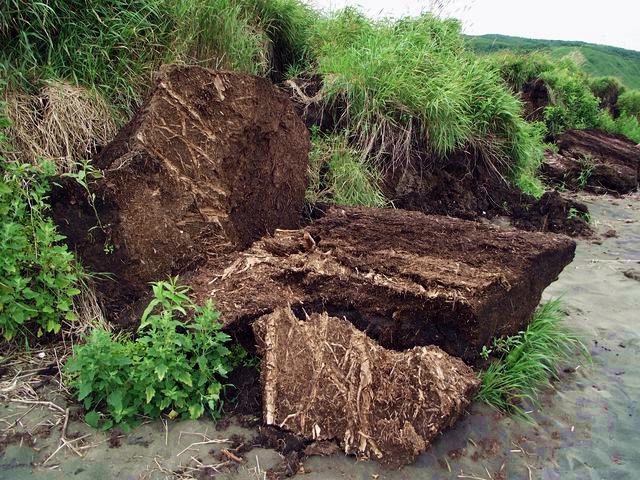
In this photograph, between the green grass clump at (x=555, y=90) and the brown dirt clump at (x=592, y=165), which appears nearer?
the brown dirt clump at (x=592, y=165)

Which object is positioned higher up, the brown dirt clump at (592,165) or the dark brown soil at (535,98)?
the dark brown soil at (535,98)

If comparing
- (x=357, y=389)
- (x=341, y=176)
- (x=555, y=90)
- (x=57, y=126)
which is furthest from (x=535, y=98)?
(x=357, y=389)

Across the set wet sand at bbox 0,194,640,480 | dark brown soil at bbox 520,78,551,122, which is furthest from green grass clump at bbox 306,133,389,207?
dark brown soil at bbox 520,78,551,122

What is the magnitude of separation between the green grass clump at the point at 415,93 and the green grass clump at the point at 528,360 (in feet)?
7.83

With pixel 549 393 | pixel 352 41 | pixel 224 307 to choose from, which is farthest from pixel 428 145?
pixel 224 307

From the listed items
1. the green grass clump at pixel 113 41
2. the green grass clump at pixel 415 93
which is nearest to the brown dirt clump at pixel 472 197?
the green grass clump at pixel 415 93

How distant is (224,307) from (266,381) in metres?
0.45

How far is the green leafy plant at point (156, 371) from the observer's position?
219 centimetres

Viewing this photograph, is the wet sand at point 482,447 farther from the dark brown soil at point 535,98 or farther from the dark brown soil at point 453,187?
the dark brown soil at point 535,98

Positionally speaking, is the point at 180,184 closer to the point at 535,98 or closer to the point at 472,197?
the point at 472,197

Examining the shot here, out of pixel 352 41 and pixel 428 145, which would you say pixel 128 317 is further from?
pixel 352 41

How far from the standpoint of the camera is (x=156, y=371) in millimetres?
2174

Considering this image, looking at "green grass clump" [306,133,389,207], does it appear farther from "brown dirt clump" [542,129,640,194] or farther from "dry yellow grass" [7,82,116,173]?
"brown dirt clump" [542,129,640,194]

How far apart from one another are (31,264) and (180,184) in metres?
0.83
